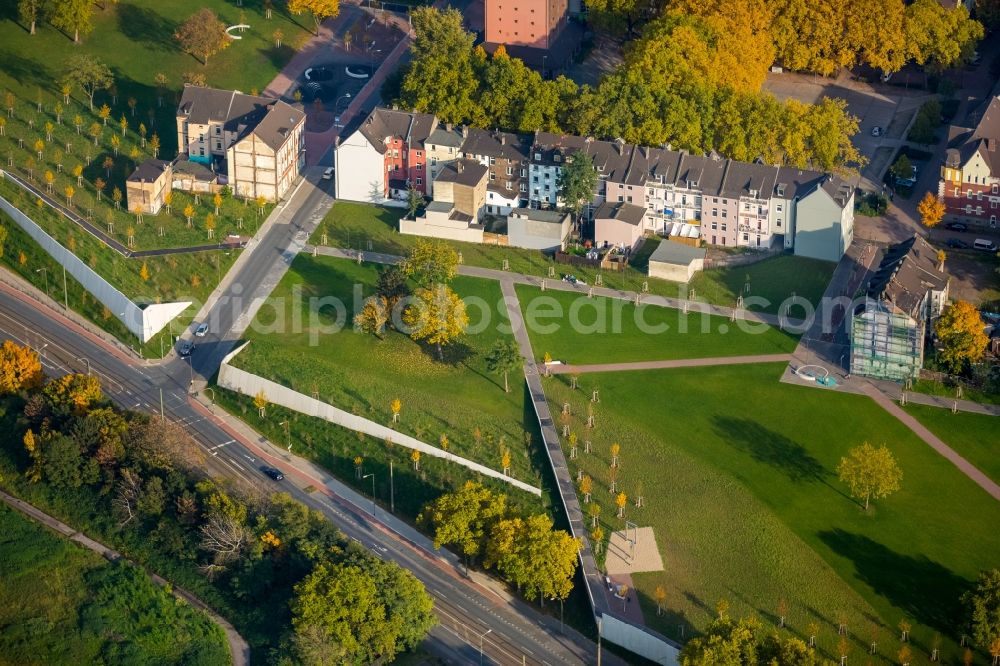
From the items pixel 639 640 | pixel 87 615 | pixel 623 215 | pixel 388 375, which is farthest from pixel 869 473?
pixel 87 615

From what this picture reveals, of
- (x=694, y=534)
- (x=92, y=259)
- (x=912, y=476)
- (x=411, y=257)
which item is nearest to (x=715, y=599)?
(x=694, y=534)

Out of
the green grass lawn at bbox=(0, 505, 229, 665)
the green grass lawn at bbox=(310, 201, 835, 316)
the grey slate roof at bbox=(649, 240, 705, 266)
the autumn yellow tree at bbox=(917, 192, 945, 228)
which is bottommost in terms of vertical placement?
the green grass lawn at bbox=(0, 505, 229, 665)

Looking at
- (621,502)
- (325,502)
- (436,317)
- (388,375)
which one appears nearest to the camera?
(621,502)

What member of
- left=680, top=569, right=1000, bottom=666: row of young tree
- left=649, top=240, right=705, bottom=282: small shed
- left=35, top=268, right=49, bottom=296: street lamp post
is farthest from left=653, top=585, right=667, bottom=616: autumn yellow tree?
left=35, top=268, right=49, bottom=296: street lamp post

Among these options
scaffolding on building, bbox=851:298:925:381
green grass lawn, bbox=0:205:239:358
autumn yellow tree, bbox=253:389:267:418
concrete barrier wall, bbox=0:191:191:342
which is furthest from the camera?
green grass lawn, bbox=0:205:239:358

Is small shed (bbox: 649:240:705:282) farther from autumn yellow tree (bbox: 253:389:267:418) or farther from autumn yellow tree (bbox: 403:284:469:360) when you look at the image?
autumn yellow tree (bbox: 253:389:267:418)

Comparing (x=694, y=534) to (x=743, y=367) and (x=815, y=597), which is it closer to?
(x=815, y=597)

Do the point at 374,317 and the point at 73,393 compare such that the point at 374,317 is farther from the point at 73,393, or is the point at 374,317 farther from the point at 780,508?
the point at 780,508
